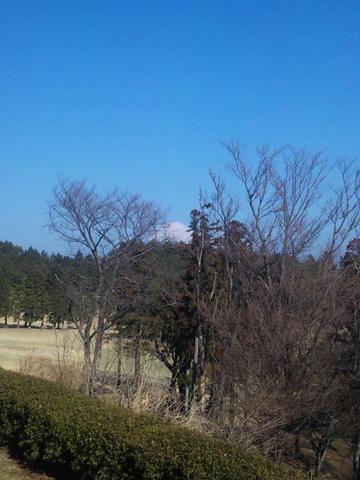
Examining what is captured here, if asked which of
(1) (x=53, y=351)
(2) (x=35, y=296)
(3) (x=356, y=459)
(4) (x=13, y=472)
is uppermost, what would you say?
(2) (x=35, y=296)

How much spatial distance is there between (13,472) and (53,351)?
14316mm

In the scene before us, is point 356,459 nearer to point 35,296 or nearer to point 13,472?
point 13,472

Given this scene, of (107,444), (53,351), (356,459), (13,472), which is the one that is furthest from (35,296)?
(107,444)

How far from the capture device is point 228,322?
14742mm

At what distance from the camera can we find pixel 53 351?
2009cm

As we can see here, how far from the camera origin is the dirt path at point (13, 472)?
6043 millimetres

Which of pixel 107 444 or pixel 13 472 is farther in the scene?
pixel 13 472

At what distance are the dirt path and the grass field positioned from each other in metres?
2.76

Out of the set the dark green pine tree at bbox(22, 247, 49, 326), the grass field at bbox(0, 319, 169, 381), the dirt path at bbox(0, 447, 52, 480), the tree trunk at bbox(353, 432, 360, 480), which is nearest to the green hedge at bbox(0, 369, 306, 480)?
the dirt path at bbox(0, 447, 52, 480)

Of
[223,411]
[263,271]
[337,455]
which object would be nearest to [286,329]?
[223,411]

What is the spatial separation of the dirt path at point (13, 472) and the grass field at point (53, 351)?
2.76 metres

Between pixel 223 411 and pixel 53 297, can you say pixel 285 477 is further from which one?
pixel 53 297

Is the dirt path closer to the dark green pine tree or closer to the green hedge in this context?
the green hedge

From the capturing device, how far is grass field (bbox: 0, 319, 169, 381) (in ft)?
33.0
